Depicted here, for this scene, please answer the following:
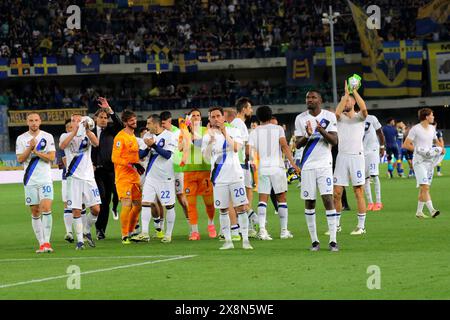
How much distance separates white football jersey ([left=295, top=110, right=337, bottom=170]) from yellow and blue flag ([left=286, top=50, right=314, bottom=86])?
2076 inches

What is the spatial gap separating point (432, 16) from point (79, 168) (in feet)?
172

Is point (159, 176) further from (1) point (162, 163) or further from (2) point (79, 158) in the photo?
(2) point (79, 158)

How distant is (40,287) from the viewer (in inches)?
493

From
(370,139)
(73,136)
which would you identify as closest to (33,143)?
(73,136)

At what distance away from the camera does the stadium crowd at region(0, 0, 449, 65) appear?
70250 millimetres

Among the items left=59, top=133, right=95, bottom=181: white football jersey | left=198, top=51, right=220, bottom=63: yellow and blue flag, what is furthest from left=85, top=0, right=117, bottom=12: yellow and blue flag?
left=59, top=133, right=95, bottom=181: white football jersey

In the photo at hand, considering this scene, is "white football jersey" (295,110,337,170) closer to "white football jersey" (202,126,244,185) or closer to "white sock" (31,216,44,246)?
"white football jersey" (202,126,244,185)

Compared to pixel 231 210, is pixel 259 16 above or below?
above

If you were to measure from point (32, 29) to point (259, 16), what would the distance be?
15504 millimetres

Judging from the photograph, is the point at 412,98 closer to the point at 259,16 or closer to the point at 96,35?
the point at 259,16

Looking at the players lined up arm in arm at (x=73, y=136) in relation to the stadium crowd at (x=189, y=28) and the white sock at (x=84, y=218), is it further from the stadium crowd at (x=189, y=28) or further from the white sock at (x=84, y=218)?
the stadium crowd at (x=189, y=28)

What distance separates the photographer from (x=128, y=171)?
19.2 metres
